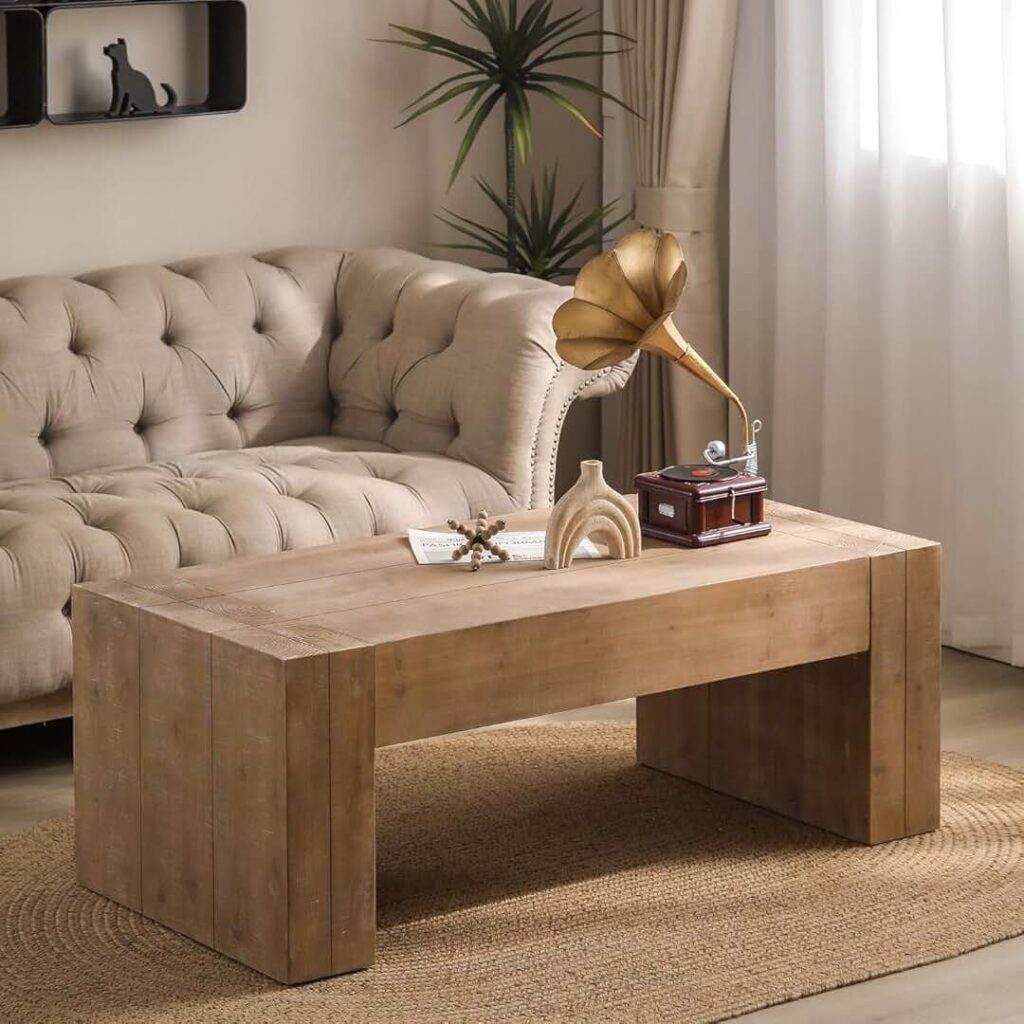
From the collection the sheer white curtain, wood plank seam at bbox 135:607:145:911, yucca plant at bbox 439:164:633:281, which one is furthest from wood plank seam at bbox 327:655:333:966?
yucca plant at bbox 439:164:633:281

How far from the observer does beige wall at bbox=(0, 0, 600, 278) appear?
456 cm

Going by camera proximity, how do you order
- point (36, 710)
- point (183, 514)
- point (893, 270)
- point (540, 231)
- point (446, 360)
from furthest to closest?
point (540, 231), point (893, 270), point (446, 360), point (183, 514), point (36, 710)

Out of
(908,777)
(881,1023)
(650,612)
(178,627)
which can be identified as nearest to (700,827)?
(908,777)

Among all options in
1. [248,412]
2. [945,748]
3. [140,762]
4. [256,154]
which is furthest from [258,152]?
[140,762]

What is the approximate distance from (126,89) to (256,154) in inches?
16.2

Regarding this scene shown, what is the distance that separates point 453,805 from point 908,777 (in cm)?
75

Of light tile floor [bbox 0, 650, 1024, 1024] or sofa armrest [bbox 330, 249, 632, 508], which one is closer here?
light tile floor [bbox 0, 650, 1024, 1024]

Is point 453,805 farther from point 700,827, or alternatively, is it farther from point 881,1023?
point 881,1023

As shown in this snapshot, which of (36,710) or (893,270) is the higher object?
(893,270)

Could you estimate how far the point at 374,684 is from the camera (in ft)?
8.93

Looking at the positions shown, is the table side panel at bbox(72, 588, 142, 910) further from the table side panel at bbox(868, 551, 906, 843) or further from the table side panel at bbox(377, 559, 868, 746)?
the table side panel at bbox(868, 551, 906, 843)

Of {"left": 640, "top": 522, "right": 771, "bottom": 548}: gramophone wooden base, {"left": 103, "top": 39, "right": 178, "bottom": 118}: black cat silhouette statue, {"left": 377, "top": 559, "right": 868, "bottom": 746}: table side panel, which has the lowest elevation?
{"left": 377, "top": 559, "right": 868, "bottom": 746}: table side panel

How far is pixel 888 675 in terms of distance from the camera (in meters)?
3.23

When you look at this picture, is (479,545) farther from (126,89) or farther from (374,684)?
(126,89)
